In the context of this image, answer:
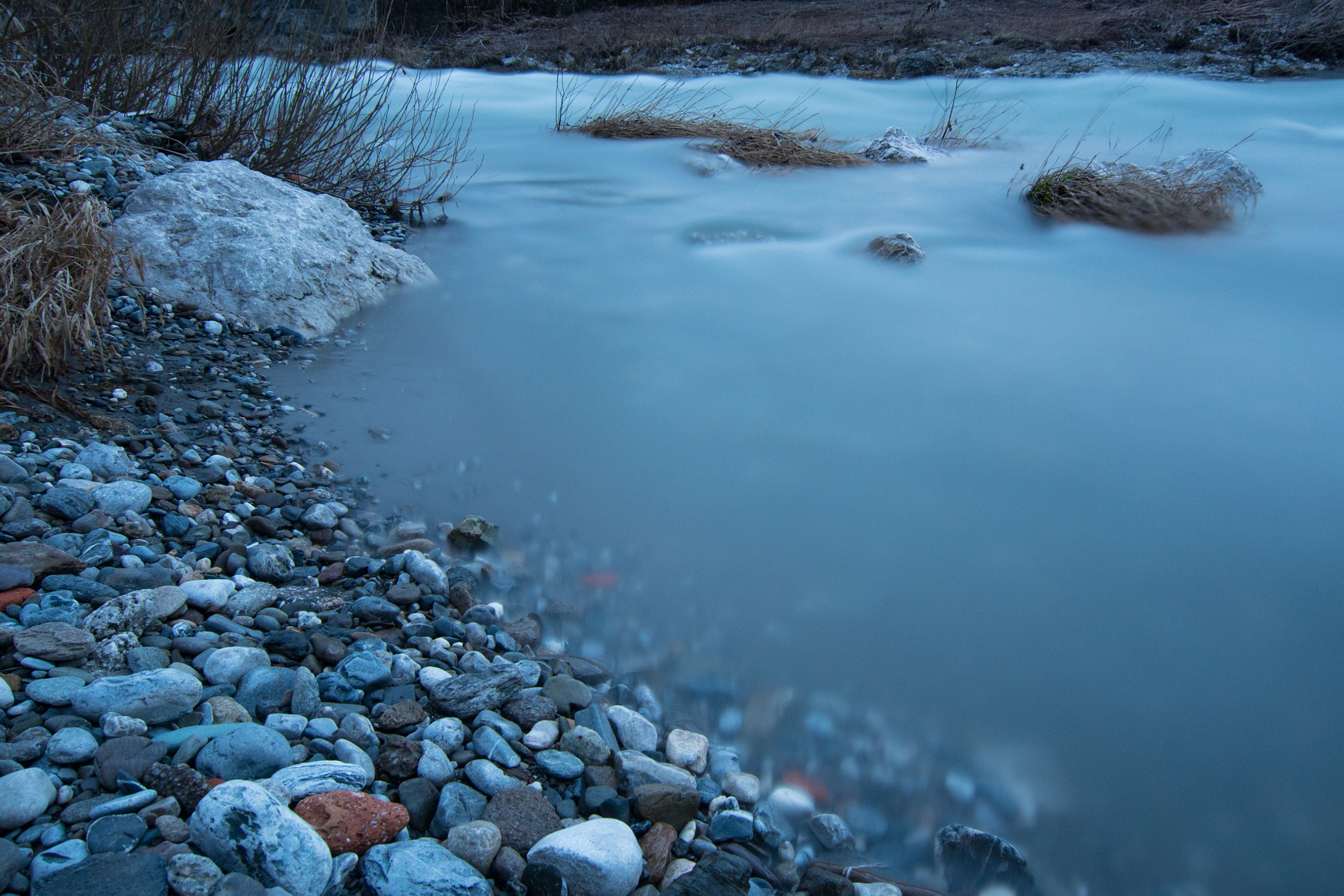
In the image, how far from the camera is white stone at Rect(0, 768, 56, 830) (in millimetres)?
1331

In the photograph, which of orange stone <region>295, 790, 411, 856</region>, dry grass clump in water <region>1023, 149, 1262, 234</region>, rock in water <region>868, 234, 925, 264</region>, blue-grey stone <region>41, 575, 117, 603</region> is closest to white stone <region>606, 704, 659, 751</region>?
orange stone <region>295, 790, 411, 856</region>

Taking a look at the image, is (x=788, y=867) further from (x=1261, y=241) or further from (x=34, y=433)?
(x=1261, y=241)

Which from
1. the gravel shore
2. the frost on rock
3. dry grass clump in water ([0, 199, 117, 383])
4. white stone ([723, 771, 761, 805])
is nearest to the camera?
the gravel shore

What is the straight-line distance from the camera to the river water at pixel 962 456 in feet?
7.32

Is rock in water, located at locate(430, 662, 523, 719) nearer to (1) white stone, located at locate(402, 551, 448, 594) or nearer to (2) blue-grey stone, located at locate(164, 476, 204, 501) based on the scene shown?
(1) white stone, located at locate(402, 551, 448, 594)

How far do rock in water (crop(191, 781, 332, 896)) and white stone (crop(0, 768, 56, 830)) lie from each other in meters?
0.25

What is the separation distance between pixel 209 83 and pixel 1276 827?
6187 millimetres

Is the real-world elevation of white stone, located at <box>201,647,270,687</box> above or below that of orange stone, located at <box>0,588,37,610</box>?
below

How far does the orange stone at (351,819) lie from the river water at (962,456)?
111 cm

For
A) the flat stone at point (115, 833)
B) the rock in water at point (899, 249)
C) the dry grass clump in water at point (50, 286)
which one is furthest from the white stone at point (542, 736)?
the rock in water at point (899, 249)

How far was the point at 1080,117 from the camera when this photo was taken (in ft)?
26.5

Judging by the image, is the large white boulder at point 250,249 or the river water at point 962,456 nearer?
the river water at point 962,456

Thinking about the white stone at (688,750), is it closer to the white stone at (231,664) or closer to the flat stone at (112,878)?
the white stone at (231,664)

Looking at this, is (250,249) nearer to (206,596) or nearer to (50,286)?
(50,286)
